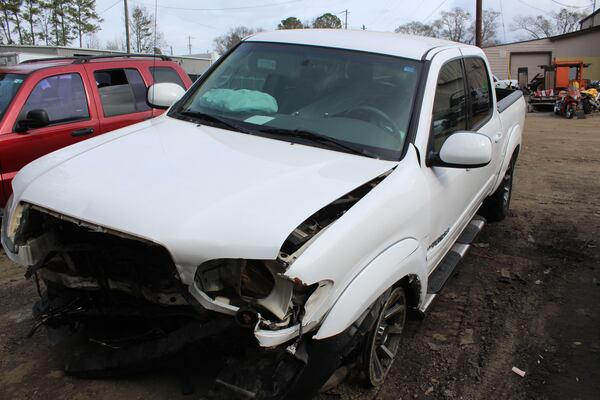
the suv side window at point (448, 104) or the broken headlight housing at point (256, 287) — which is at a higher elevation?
the suv side window at point (448, 104)

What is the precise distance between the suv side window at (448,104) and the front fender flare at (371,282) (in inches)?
31.1

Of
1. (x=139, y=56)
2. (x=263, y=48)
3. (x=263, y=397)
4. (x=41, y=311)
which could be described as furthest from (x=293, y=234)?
(x=139, y=56)

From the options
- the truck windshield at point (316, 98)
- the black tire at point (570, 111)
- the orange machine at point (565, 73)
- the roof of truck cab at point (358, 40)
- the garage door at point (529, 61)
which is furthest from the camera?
the garage door at point (529, 61)

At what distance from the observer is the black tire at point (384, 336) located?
105 inches

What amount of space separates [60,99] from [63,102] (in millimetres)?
42

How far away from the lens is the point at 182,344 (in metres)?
2.33

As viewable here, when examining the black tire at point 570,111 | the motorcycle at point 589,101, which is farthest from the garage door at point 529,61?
the black tire at point 570,111

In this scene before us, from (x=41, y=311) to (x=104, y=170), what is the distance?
0.82 metres

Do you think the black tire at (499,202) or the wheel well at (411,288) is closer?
the wheel well at (411,288)

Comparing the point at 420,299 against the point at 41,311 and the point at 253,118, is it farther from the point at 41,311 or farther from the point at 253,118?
the point at 41,311

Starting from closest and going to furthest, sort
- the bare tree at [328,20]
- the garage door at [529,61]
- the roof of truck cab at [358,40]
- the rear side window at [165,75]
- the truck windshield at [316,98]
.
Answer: the truck windshield at [316,98] → the roof of truck cab at [358,40] → the rear side window at [165,75] → the garage door at [529,61] → the bare tree at [328,20]

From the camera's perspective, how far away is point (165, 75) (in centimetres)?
682

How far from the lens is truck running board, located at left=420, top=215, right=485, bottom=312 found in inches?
132

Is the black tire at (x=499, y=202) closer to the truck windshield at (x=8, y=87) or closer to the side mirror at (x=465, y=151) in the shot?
the side mirror at (x=465, y=151)
